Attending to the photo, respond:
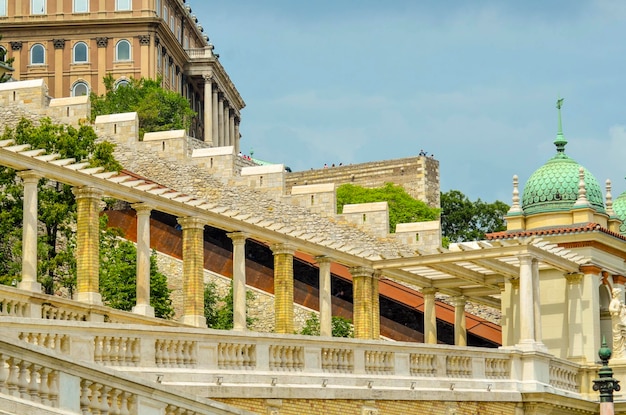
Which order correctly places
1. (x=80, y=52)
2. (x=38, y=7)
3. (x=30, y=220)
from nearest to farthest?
(x=30, y=220) < (x=80, y=52) < (x=38, y=7)

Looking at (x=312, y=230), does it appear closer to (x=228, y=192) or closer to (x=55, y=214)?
(x=228, y=192)

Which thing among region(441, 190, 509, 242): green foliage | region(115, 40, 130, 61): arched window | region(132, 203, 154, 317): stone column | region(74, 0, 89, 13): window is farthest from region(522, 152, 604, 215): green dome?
region(74, 0, 89, 13): window

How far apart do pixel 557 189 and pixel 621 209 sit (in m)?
4.69

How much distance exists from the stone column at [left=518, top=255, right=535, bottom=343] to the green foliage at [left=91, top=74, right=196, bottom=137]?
128 feet

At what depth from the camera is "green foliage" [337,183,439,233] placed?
77.7m

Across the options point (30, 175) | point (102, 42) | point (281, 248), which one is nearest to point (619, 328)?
point (281, 248)

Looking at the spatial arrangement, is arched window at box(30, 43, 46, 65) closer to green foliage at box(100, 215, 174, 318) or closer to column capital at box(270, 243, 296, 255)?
green foliage at box(100, 215, 174, 318)

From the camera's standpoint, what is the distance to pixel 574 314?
120 ft

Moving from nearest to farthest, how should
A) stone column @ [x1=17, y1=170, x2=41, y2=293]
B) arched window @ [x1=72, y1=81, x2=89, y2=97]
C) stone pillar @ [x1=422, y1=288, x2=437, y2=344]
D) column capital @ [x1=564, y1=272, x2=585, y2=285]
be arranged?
stone column @ [x1=17, y1=170, x2=41, y2=293] → column capital @ [x1=564, y1=272, x2=585, y2=285] → stone pillar @ [x1=422, y1=288, x2=437, y2=344] → arched window @ [x1=72, y1=81, x2=89, y2=97]

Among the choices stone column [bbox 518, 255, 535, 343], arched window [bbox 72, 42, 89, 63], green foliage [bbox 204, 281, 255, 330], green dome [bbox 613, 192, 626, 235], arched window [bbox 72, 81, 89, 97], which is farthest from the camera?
arched window [bbox 72, 42, 89, 63]

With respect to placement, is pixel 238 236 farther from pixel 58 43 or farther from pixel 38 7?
pixel 38 7

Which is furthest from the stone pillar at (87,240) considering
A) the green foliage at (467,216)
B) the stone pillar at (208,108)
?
the stone pillar at (208,108)

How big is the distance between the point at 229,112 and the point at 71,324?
9721 centimetres

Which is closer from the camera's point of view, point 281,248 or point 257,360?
point 257,360
